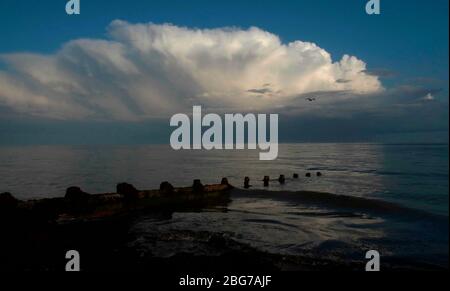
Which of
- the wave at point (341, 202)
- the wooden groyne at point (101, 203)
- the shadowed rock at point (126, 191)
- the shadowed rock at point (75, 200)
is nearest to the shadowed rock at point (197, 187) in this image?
the wooden groyne at point (101, 203)

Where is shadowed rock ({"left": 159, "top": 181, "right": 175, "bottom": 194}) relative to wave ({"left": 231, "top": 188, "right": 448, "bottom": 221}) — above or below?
above

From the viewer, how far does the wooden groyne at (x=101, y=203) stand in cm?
1439

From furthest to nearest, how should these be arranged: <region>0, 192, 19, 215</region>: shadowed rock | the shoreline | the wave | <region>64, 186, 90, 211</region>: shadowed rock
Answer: the wave → <region>64, 186, 90, 211</region>: shadowed rock → <region>0, 192, 19, 215</region>: shadowed rock → the shoreline

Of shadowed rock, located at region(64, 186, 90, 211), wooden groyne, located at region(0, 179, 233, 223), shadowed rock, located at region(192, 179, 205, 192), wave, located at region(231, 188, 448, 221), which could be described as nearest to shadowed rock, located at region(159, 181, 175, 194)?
wooden groyne, located at region(0, 179, 233, 223)

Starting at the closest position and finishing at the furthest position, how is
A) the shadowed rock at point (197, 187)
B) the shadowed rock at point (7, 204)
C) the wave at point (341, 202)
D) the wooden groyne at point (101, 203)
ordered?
the shadowed rock at point (7, 204) → the wooden groyne at point (101, 203) → the wave at point (341, 202) → the shadowed rock at point (197, 187)

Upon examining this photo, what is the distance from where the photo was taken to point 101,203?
17312 millimetres

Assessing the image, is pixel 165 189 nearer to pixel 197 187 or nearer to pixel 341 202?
pixel 197 187

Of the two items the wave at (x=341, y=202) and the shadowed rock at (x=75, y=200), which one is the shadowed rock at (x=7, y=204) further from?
the wave at (x=341, y=202)

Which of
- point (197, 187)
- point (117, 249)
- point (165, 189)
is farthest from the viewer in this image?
point (197, 187)

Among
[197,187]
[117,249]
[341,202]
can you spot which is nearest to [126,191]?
[197,187]

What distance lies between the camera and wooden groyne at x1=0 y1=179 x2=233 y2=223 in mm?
14391

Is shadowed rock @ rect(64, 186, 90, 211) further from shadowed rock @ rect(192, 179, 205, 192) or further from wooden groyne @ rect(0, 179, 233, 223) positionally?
shadowed rock @ rect(192, 179, 205, 192)

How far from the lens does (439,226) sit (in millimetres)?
18250
